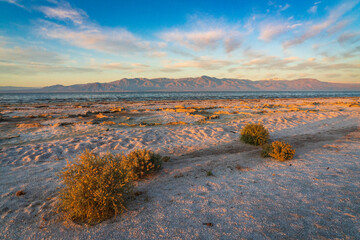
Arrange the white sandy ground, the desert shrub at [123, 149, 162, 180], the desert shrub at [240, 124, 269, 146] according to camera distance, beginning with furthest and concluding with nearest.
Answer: the desert shrub at [240, 124, 269, 146], the desert shrub at [123, 149, 162, 180], the white sandy ground

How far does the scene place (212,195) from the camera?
15.6 feet

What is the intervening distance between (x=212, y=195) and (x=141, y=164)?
2416mm

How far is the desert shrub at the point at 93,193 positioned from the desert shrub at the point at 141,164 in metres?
1.59

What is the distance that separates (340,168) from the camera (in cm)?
623

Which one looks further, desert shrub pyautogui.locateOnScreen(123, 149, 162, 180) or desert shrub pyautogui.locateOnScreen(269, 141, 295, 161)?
desert shrub pyautogui.locateOnScreen(269, 141, 295, 161)

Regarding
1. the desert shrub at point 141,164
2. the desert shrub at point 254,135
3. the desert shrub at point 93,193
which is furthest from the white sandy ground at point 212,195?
the desert shrub at point 254,135

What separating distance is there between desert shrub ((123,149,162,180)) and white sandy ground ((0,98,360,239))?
0.37 m

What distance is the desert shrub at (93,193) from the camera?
374 cm

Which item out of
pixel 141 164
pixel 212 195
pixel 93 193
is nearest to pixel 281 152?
pixel 212 195

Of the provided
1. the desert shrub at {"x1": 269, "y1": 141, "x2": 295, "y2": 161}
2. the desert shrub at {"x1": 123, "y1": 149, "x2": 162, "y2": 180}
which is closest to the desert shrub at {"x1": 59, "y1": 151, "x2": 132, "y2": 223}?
the desert shrub at {"x1": 123, "y1": 149, "x2": 162, "y2": 180}

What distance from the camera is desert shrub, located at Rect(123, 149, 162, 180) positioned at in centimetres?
577

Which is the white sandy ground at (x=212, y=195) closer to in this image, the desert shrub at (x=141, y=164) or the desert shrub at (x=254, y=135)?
the desert shrub at (x=141, y=164)

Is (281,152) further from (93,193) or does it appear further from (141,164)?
(93,193)

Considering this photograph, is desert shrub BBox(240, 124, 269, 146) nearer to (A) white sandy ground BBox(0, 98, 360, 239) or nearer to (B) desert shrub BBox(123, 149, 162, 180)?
(A) white sandy ground BBox(0, 98, 360, 239)
